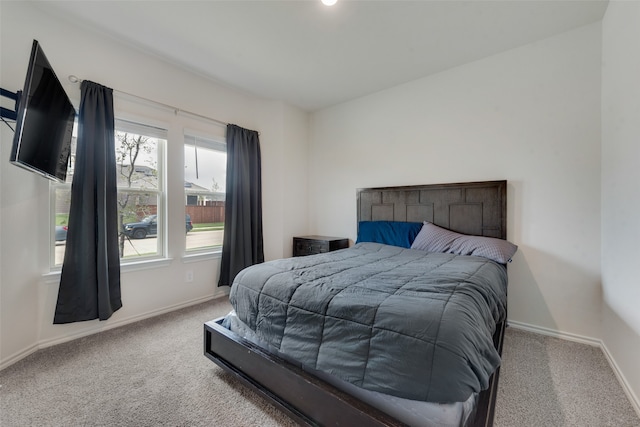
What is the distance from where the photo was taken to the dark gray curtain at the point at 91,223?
2.21 meters

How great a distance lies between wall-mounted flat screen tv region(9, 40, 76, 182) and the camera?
5.08 feet

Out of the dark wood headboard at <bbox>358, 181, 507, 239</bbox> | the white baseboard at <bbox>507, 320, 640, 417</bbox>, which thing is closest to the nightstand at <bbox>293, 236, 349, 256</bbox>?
the dark wood headboard at <bbox>358, 181, 507, 239</bbox>

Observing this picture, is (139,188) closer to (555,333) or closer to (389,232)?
(389,232)

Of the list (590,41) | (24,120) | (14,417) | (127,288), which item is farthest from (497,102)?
(14,417)

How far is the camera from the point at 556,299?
2389 millimetres

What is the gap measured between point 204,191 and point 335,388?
275 centimetres

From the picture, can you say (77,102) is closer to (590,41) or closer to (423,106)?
(423,106)

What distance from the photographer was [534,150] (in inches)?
97.4

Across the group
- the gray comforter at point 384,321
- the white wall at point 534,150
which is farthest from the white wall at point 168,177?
the white wall at point 534,150

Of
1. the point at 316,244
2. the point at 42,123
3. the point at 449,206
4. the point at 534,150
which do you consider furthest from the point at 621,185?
the point at 42,123

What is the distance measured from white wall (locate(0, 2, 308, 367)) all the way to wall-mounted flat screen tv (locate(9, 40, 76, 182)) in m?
0.33

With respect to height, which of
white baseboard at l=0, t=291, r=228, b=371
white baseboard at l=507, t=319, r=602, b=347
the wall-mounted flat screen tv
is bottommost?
white baseboard at l=507, t=319, r=602, b=347

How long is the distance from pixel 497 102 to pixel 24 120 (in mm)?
3685

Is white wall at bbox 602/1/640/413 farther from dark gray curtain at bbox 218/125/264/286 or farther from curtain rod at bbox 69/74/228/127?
curtain rod at bbox 69/74/228/127
